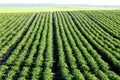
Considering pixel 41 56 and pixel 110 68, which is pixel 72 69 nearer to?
pixel 110 68

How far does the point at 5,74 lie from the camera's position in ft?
61.7

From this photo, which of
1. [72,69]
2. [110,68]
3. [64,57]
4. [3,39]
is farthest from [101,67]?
[3,39]

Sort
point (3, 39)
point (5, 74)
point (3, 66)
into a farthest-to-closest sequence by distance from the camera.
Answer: point (3, 39) < point (3, 66) < point (5, 74)

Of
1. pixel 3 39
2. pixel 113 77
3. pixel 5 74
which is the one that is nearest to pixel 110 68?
pixel 113 77

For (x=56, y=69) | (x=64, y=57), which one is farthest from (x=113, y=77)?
(x=64, y=57)

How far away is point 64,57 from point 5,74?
18.3ft

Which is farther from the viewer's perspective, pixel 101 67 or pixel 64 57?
pixel 64 57

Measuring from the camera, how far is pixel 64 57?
893 inches

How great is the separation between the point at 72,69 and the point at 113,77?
10.1 ft

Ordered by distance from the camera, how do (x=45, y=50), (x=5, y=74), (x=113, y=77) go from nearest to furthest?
(x=113, y=77)
(x=5, y=74)
(x=45, y=50)

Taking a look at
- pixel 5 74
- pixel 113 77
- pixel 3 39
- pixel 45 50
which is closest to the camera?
pixel 113 77

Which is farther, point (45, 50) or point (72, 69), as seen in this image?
point (45, 50)

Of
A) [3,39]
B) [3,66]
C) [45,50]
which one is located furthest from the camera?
[3,39]

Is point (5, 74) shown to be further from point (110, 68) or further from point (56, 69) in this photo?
point (110, 68)
